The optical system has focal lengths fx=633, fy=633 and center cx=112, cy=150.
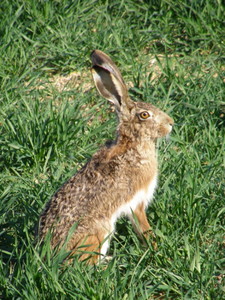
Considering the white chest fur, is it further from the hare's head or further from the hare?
the hare's head

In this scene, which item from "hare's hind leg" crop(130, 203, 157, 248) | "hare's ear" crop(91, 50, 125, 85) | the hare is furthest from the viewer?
"hare's ear" crop(91, 50, 125, 85)

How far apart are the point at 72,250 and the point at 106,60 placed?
1620 millimetres

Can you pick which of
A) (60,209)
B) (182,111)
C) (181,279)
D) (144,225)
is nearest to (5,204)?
(60,209)

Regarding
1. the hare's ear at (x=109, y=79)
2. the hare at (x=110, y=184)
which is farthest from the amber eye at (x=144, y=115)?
the hare's ear at (x=109, y=79)

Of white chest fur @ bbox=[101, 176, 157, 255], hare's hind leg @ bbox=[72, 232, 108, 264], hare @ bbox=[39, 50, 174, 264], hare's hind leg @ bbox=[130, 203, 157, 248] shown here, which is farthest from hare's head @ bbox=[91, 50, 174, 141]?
hare's hind leg @ bbox=[72, 232, 108, 264]

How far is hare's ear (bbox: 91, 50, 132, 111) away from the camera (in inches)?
209

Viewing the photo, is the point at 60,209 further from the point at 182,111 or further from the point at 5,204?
the point at 182,111

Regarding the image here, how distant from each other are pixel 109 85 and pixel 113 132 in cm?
126

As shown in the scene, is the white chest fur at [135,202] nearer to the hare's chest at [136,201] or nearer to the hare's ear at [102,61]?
the hare's chest at [136,201]

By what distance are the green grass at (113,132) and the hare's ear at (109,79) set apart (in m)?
0.84

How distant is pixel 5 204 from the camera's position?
18.2 ft

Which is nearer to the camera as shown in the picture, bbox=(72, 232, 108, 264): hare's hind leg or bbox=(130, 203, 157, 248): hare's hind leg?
bbox=(72, 232, 108, 264): hare's hind leg

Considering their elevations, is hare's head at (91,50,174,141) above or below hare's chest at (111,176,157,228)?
above

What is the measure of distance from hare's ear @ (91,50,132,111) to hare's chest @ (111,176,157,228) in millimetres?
765
